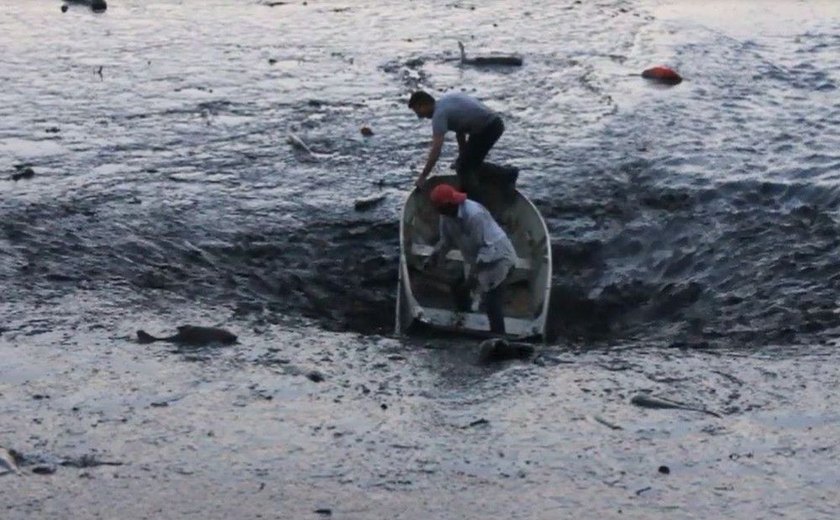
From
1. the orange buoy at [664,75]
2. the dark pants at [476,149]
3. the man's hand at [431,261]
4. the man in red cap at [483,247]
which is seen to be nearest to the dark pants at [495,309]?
the man in red cap at [483,247]

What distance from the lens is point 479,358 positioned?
11.9 metres

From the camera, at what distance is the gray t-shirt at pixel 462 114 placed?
47.3 ft

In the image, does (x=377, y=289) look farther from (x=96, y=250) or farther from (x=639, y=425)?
(x=639, y=425)

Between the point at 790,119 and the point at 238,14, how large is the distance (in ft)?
36.2

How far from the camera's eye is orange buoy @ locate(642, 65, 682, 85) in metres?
20.8

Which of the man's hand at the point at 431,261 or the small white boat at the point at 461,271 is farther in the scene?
the man's hand at the point at 431,261

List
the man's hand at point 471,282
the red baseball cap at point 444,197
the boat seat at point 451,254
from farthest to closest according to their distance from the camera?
1. the boat seat at point 451,254
2. the man's hand at point 471,282
3. the red baseball cap at point 444,197

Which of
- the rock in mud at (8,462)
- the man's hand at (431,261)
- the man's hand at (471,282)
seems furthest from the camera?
the man's hand at (431,261)

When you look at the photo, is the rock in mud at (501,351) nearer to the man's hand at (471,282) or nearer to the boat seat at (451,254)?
the man's hand at (471,282)

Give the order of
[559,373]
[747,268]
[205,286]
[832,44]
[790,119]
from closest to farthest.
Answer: [559,373]
[205,286]
[747,268]
[790,119]
[832,44]

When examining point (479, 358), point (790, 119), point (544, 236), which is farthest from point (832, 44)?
point (479, 358)

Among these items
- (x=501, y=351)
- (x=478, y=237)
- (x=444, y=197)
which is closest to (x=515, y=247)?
(x=478, y=237)

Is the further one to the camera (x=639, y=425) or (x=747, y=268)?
(x=747, y=268)

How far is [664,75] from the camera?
68.6 feet
